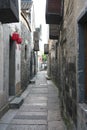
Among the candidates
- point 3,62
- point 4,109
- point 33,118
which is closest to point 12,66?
point 3,62

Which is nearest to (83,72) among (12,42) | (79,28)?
(79,28)

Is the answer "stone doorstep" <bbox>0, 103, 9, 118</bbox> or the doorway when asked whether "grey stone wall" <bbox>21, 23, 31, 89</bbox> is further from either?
"stone doorstep" <bbox>0, 103, 9, 118</bbox>

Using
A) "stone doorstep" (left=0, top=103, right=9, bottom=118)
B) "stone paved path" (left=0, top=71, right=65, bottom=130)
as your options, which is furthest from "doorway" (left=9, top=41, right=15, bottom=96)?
"stone doorstep" (left=0, top=103, right=9, bottom=118)

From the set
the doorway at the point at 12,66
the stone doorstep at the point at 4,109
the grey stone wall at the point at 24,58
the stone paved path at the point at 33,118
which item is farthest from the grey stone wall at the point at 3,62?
the grey stone wall at the point at 24,58

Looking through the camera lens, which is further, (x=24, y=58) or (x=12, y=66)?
(x=24, y=58)

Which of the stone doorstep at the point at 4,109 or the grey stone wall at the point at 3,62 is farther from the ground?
the grey stone wall at the point at 3,62

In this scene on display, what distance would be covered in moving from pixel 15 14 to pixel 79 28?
2.14 meters

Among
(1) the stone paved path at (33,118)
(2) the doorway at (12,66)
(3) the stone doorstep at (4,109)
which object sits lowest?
(1) the stone paved path at (33,118)

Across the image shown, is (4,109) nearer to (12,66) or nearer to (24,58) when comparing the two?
(12,66)

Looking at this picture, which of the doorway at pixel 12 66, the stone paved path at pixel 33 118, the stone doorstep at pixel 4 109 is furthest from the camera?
the doorway at pixel 12 66

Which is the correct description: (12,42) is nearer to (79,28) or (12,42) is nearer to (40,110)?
(40,110)

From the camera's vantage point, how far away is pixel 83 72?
4562mm

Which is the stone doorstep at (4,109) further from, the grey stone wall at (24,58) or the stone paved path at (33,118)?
the grey stone wall at (24,58)

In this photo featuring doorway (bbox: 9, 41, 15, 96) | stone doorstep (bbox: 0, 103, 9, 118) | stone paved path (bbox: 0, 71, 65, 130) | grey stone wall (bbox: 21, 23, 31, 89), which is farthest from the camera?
grey stone wall (bbox: 21, 23, 31, 89)
